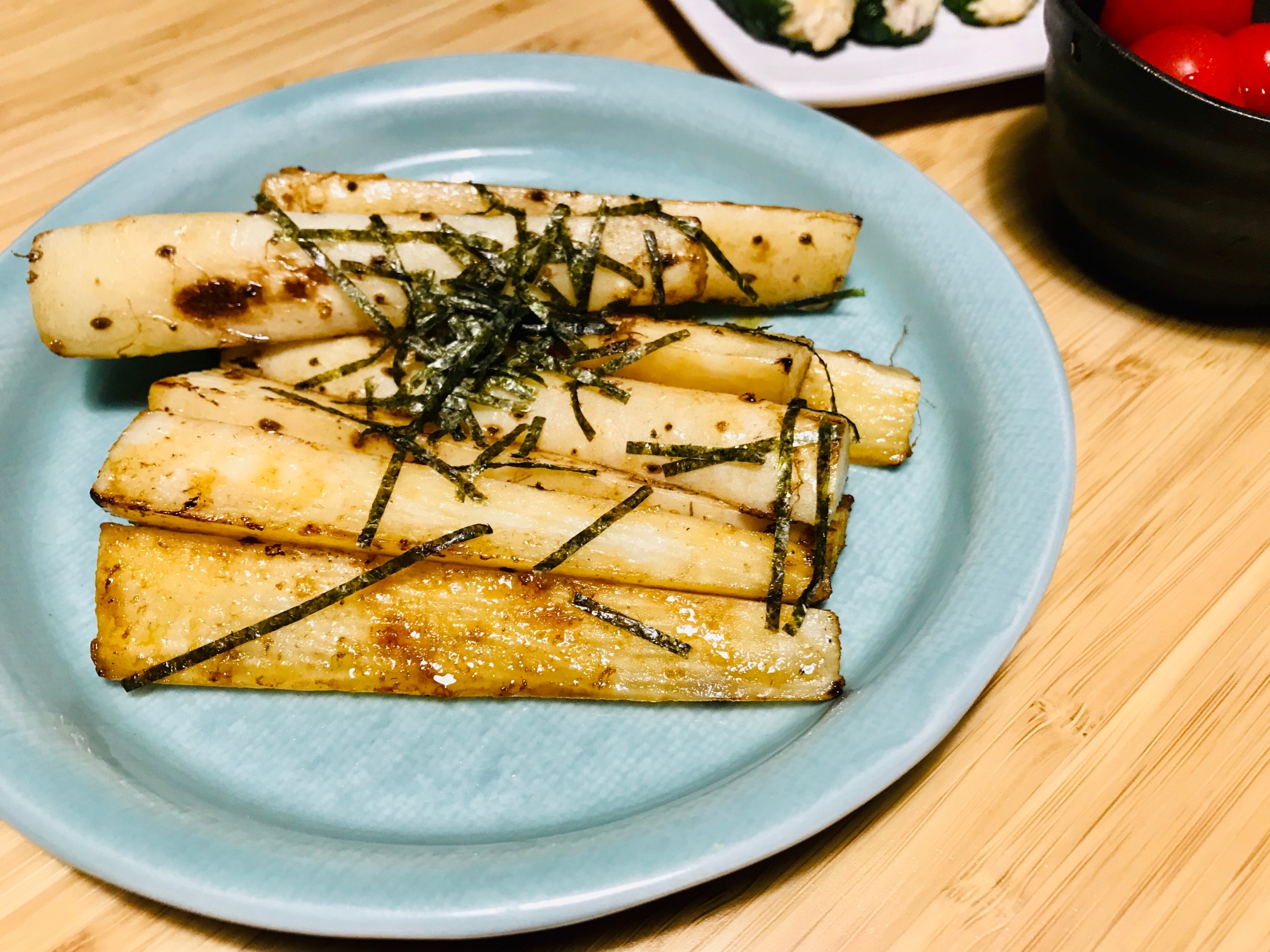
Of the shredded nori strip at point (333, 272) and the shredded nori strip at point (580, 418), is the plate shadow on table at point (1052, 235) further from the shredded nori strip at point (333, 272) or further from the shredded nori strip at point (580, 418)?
the shredded nori strip at point (333, 272)

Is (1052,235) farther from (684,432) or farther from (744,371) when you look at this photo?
(684,432)

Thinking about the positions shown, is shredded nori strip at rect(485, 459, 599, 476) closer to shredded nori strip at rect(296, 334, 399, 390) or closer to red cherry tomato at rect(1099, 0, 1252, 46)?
shredded nori strip at rect(296, 334, 399, 390)

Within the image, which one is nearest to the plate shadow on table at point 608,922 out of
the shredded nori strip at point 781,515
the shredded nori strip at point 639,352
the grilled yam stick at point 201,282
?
the shredded nori strip at point 781,515

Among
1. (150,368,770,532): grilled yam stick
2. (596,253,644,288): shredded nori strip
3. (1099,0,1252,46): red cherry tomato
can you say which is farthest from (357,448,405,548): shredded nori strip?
(1099,0,1252,46): red cherry tomato

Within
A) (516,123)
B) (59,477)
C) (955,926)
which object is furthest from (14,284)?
(955,926)

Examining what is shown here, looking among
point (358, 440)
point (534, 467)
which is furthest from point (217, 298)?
point (534, 467)

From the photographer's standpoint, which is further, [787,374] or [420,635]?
[787,374]
